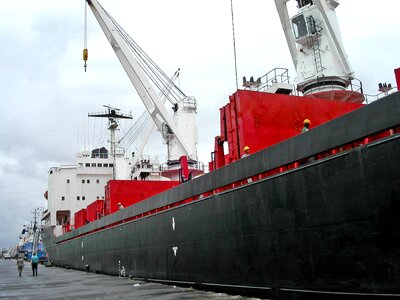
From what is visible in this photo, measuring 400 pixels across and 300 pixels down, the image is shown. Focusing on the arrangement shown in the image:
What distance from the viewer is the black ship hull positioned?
6.25 metres

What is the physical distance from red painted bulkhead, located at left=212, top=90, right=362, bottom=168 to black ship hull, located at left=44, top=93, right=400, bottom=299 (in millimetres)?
915

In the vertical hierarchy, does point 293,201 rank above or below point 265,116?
below

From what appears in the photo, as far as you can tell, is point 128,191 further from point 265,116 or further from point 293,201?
point 293,201

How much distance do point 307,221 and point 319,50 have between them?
11899 millimetres

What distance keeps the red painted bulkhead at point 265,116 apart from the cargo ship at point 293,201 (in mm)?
29

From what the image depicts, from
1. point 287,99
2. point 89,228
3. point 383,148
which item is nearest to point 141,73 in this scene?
point 89,228

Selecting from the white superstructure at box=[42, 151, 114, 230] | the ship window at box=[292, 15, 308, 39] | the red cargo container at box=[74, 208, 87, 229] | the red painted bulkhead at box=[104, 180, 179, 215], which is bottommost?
the red cargo container at box=[74, 208, 87, 229]

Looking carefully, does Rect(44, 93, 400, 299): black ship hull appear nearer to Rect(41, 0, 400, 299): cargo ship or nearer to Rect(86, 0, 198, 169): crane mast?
Rect(41, 0, 400, 299): cargo ship

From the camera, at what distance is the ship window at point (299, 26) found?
17562 mm

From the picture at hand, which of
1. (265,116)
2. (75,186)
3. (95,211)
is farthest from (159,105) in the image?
(75,186)

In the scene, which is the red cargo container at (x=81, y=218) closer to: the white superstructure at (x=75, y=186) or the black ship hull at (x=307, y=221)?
the white superstructure at (x=75, y=186)

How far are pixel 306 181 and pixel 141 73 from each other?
1906cm

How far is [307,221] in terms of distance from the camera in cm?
758

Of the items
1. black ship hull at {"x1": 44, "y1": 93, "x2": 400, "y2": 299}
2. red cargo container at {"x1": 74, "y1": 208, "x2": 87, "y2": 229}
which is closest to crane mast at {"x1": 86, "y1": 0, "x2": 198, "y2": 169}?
red cargo container at {"x1": 74, "y1": 208, "x2": 87, "y2": 229}
